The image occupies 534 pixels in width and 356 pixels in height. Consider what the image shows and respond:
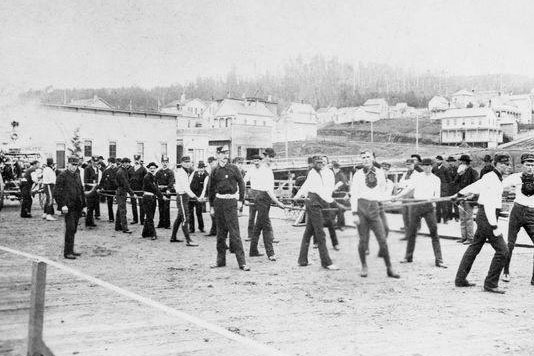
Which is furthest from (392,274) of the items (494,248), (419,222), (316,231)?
(316,231)

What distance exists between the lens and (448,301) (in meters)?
6.64

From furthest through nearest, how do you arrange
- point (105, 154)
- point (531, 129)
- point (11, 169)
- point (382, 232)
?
point (531, 129), point (105, 154), point (11, 169), point (382, 232)

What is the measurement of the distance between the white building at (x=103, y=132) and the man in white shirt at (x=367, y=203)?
34.2 m

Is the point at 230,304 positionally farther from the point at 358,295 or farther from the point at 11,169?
the point at 11,169

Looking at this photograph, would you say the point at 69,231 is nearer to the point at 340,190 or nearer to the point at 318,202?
the point at 318,202

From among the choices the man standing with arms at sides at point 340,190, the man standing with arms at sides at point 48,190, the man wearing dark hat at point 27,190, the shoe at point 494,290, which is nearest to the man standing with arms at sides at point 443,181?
the man standing with arms at sides at point 340,190

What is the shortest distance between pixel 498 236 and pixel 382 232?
8.57ft

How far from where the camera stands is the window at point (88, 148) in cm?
4283

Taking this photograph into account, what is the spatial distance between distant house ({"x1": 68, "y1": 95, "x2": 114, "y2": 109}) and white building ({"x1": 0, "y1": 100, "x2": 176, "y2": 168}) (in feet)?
1.97

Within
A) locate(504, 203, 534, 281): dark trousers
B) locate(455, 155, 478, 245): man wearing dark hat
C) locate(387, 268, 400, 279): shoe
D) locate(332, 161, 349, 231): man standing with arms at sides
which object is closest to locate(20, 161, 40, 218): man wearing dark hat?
Result: locate(332, 161, 349, 231): man standing with arms at sides

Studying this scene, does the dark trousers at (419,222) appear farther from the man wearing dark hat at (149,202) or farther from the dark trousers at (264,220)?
the man wearing dark hat at (149,202)

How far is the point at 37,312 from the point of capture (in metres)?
4.18

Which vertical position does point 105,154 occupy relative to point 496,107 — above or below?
below

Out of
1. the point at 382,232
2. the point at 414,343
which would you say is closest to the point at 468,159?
the point at 382,232
